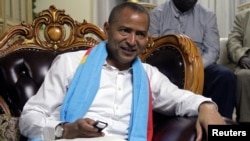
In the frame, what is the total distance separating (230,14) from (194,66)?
215 centimetres

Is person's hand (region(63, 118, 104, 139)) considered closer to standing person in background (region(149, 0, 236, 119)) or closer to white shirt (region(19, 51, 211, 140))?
white shirt (region(19, 51, 211, 140))

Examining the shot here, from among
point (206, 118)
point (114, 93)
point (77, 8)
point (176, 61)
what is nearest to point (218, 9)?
point (77, 8)

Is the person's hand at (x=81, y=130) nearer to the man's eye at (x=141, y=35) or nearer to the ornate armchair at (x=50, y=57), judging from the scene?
the ornate armchair at (x=50, y=57)

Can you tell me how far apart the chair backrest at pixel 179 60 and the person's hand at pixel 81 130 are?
2.34 ft

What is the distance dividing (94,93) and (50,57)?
43 centimetres

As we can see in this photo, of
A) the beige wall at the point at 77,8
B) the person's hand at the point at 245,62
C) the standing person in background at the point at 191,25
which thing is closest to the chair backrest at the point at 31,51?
the standing person in background at the point at 191,25

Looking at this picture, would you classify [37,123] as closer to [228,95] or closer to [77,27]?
[77,27]

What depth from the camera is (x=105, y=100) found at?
1.71 metres

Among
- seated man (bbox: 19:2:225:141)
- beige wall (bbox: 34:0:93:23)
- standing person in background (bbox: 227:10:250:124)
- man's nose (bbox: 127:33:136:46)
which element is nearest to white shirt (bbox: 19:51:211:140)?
seated man (bbox: 19:2:225:141)

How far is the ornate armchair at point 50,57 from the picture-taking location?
187 cm

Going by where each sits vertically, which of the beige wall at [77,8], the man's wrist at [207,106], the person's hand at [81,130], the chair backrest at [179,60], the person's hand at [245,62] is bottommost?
the person's hand at [245,62]

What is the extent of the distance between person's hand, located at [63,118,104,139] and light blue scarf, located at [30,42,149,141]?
17 cm

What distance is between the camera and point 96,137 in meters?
1.38

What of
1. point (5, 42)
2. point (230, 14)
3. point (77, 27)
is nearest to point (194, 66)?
point (77, 27)
